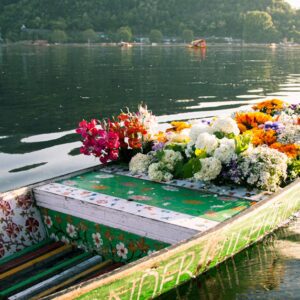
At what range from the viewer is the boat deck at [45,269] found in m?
6.67

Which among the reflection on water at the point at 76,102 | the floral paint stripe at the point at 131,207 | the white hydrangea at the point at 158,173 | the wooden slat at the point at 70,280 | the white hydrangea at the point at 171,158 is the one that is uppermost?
the white hydrangea at the point at 171,158

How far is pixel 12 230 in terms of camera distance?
7742 millimetres

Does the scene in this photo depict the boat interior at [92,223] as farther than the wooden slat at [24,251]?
No

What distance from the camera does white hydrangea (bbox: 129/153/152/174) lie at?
9078 mm

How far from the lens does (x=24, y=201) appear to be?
7910 millimetres

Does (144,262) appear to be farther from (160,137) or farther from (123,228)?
(160,137)

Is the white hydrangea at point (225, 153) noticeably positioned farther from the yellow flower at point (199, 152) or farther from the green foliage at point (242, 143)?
the yellow flower at point (199, 152)

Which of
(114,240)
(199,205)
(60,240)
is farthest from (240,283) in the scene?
(60,240)

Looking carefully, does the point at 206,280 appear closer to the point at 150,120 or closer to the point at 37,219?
the point at 37,219

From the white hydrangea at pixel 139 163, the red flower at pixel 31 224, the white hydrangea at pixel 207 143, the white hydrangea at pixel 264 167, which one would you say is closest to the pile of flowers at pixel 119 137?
the white hydrangea at pixel 139 163

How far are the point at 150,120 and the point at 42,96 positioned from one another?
78.4 ft

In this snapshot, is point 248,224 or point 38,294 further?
point 248,224

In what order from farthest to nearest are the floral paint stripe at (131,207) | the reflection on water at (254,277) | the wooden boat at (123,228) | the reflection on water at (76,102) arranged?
the reflection on water at (76,102) → the reflection on water at (254,277) → the floral paint stripe at (131,207) → the wooden boat at (123,228)

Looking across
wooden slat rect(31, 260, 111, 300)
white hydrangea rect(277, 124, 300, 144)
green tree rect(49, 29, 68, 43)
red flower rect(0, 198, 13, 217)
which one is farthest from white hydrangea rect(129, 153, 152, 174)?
green tree rect(49, 29, 68, 43)
